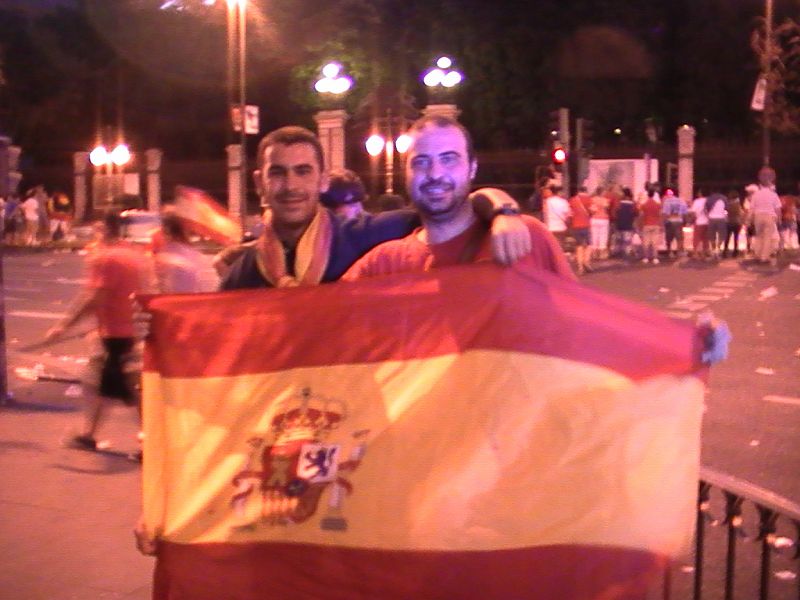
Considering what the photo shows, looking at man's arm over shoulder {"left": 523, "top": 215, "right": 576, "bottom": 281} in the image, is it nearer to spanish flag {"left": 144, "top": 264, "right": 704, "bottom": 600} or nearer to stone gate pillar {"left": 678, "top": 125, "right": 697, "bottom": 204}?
spanish flag {"left": 144, "top": 264, "right": 704, "bottom": 600}

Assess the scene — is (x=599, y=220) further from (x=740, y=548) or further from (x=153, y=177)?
(x=153, y=177)

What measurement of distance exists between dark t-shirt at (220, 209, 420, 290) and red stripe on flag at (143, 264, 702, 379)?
375mm

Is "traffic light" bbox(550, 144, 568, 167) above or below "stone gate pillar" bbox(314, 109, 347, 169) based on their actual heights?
below

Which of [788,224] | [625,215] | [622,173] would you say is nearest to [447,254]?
[625,215]

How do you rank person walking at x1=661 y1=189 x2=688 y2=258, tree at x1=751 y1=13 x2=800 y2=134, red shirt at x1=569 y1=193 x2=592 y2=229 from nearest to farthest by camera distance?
1. red shirt at x1=569 y1=193 x2=592 y2=229
2. person walking at x1=661 y1=189 x2=688 y2=258
3. tree at x1=751 y1=13 x2=800 y2=134

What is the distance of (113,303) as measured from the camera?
25.2 feet

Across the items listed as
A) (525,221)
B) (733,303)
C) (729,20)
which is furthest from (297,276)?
(729,20)

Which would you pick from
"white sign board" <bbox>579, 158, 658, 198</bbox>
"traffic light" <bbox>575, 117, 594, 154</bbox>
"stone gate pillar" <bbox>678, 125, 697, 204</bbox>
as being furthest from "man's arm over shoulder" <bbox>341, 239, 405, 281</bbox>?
"stone gate pillar" <bbox>678, 125, 697, 204</bbox>

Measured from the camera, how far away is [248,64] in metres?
48.2

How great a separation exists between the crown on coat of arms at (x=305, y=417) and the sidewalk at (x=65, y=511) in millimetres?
2355

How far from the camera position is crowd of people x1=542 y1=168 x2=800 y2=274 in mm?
21594

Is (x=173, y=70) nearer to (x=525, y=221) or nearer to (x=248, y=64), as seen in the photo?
(x=248, y=64)

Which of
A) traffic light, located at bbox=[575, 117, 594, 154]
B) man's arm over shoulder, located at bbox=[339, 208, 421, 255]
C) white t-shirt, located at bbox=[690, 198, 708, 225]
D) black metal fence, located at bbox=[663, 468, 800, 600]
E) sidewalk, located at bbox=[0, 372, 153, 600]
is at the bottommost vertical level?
sidewalk, located at bbox=[0, 372, 153, 600]

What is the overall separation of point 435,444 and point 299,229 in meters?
0.94
